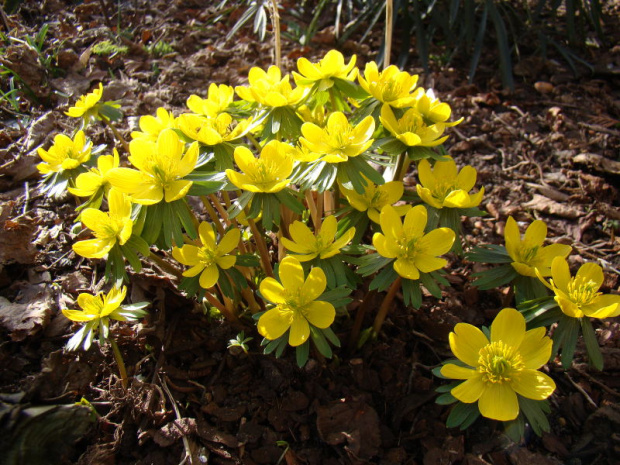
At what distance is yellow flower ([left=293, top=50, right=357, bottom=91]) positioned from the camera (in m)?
1.55

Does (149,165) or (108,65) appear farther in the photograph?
(108,65)

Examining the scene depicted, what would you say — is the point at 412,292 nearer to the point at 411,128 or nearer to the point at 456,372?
the point at 456,372

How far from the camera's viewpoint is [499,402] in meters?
1.24

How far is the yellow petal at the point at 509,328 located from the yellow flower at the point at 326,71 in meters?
0.92

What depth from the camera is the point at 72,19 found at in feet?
12.4

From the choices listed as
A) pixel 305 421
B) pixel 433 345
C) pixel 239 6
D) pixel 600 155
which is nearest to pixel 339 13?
pixel 239 6

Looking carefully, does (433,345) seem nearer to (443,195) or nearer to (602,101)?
(443,195)

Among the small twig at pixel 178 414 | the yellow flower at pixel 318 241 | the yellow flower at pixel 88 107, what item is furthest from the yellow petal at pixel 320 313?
the yellow flower at pixel 88 107

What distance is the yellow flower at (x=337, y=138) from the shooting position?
1.43m

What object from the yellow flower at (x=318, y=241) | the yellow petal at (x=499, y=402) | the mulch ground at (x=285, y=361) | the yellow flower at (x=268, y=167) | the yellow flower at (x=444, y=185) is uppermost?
the yellow flower at (x=268, y=167)

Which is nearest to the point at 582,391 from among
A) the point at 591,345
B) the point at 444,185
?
the point at 591,345

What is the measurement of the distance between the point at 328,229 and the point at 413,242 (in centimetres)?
26

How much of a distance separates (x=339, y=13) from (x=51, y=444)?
3290 mm

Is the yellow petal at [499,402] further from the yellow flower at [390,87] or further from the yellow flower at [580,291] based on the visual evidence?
the yellow flower at [390,87]
